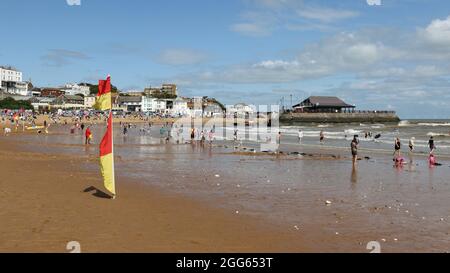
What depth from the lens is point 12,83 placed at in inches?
4818

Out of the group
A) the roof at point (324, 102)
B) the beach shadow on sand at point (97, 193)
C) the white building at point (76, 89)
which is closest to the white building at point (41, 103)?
the white building at point (76, 89)

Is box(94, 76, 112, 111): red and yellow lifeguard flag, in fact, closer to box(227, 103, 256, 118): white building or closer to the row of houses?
the row of houses

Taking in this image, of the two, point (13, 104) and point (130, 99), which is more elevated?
point (130, 99)

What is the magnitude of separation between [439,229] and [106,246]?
6.07m

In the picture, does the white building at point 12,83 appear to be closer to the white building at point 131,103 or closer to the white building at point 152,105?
the white building at point 131,103

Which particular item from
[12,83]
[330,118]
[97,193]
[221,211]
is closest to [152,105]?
[12,83]

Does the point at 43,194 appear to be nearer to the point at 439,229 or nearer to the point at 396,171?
the point at 439,229

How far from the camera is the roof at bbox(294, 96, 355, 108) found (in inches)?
4914

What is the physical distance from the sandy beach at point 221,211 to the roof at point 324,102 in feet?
359

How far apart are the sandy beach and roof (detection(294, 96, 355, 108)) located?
110m

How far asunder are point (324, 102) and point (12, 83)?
8519 cm

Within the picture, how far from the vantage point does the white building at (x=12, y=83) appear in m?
120

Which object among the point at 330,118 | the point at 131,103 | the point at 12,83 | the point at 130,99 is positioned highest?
the point at 12,83

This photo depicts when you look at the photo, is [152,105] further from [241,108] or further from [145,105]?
[241,108]
